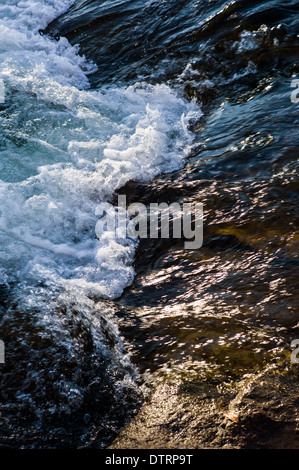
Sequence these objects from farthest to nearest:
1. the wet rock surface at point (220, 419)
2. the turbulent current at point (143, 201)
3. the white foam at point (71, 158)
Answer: the white foam at point (71, 158) < the turbulent current at point (143, 201) < the wet rock surface at point (220, 419)

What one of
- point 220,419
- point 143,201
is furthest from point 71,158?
point 220,419

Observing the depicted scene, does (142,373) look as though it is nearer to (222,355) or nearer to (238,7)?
(222,355)

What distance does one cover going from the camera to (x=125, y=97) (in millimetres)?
6129

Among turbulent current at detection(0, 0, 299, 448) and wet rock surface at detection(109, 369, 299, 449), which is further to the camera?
turbulent current at detection(0, 0, 299, 448)

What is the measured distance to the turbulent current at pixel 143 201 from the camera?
2.30 meters

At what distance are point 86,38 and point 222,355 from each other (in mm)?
7217

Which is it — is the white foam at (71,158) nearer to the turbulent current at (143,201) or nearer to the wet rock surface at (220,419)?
the turbulent current at (143,201)

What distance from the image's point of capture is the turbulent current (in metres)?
2.30

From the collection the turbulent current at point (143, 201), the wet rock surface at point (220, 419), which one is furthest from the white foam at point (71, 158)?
the wet rock surface at point (220, 419)

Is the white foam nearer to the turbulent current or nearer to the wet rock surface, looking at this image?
the turbulent current

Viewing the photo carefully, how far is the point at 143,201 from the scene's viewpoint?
13.7ft

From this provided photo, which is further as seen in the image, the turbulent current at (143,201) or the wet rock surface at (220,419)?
the turbulent current at (143,201)

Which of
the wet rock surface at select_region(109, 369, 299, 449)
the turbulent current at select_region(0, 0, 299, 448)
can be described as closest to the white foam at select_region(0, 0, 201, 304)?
the turbulent current at select_region(0, 0, 299, 448)
